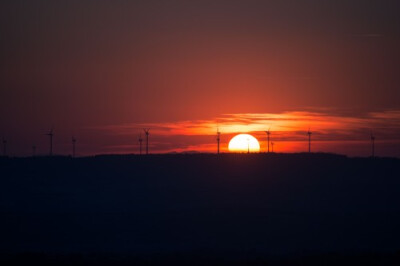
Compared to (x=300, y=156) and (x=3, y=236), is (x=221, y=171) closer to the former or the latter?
(x=300, y=156)

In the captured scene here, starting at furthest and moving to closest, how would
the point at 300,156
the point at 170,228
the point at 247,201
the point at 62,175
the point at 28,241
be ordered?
the point at 300,156 < the point at 62,175 < the point at 247,201 < the point at 170,228 < the point at 28,241

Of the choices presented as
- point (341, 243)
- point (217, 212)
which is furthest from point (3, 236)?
point (341, 243)

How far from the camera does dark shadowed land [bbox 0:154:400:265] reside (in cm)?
6444

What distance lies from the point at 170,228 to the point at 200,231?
Result: 3.14m

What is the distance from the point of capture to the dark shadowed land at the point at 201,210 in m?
64.4

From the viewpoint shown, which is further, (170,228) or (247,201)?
(247,201)

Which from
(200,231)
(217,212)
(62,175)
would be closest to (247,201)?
(217,212)

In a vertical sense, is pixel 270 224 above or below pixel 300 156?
below

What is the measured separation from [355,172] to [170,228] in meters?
40.3

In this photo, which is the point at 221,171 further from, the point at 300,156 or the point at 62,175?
the point at 62,175

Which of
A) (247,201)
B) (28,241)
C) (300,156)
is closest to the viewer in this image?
(28,241)

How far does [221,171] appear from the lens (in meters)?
110

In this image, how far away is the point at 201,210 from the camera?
87250 millimetres

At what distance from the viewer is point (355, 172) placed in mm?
110562
